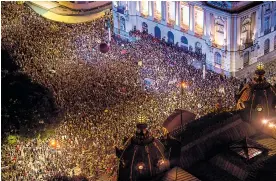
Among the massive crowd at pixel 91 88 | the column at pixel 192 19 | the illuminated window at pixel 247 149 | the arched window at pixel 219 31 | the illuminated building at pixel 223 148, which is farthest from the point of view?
the column at pixel 192 19

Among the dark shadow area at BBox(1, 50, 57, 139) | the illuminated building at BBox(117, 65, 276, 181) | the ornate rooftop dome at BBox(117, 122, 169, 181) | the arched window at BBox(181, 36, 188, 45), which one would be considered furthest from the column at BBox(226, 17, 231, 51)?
the ornate rooftop dome at BBox(117, 122, 169, 181)

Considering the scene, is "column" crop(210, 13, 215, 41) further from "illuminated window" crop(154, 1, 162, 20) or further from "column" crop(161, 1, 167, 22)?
"illuminated window" crop(154, 1, 162, 20)

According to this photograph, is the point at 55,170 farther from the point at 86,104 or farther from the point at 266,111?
the point at 266,111

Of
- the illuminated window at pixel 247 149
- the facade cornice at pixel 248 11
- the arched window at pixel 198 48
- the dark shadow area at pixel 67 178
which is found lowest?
the arched window at pixel 198 48

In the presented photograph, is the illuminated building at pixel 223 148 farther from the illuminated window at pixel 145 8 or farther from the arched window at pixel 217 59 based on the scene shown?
the illuminated window at pixel 145 8

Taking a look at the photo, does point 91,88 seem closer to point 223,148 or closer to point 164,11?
point 164,11

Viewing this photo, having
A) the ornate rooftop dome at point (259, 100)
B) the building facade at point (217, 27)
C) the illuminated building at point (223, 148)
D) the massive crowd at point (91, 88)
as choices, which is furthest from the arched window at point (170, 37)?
the ornate rooftop dome at point (259, 100)

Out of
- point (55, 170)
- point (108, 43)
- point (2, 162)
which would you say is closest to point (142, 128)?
point (55, 170)
